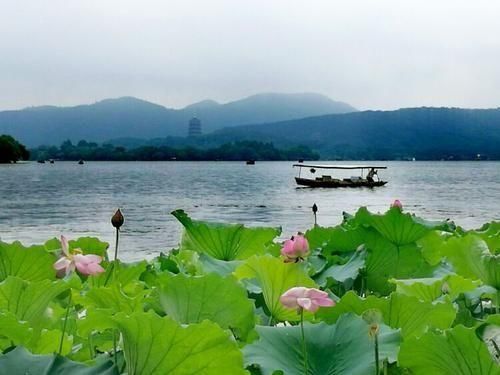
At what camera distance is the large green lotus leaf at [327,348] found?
126 centimetres

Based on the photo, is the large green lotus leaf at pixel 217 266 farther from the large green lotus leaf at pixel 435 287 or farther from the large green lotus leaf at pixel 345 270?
the large green lotus leaf at pixel 435 287

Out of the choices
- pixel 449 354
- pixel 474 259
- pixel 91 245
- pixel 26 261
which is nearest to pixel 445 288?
pixel 474 259

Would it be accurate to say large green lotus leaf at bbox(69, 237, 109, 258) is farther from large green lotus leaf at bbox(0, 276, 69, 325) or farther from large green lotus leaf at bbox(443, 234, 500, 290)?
large green lotus leaf at bbox(443, 234, 500, 290)

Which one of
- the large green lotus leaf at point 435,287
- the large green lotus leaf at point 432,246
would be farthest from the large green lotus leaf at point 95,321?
the large green lotus leaf at point 432,246

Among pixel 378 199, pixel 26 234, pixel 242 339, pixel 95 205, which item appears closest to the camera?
pixel 242 339

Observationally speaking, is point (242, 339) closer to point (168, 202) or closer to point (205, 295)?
point (205, 295)

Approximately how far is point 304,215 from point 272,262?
39.1 m

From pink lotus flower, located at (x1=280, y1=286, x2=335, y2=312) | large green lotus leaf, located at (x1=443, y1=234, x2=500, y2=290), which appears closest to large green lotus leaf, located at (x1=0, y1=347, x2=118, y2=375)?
pink lotus flower, located at (x1=280, y1=286, x2=335, y2=312)

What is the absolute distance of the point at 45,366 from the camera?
102 centimetres

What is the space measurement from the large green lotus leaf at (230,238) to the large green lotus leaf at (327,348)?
0.99 m

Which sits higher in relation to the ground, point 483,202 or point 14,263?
point 14,263

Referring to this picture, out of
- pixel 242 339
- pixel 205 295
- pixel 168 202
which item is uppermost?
pixel 205 295

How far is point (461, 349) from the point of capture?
119 cm

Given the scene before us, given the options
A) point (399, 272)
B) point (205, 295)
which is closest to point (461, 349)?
point (205, 295)
